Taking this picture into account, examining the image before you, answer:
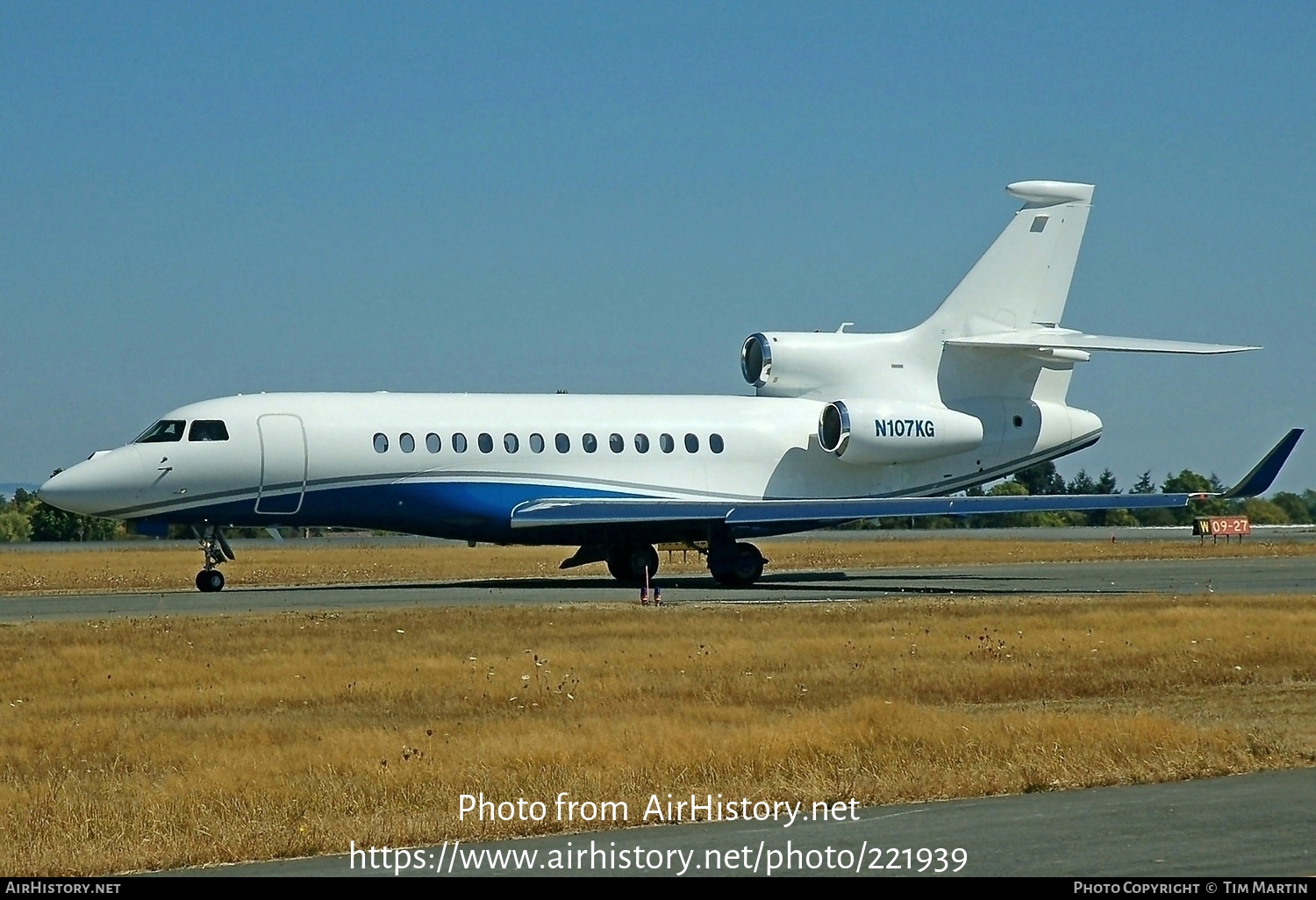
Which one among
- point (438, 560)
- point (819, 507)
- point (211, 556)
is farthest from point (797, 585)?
point (438, 560)

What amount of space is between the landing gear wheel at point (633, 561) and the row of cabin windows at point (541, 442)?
2.11 m

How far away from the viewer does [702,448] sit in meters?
37.6

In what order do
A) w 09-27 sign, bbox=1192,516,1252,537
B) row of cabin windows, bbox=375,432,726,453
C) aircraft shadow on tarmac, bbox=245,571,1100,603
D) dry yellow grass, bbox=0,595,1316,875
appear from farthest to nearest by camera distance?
w 09-27 sign, bbox=1192,516,1252,537, row of cabin windows, bbox=375,432,726,453, aircraft shadow on tarmac, bbox=245,571,1100,603, dry yellow grass, bbox=0,595,1316,875

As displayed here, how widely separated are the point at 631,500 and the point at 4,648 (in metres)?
16.2

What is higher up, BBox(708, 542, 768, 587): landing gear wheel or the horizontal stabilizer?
the horizontal stabilizer

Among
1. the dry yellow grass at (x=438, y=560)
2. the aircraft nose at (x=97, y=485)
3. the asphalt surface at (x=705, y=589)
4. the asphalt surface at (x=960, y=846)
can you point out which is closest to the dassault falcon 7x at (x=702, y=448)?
the aircraft nose at (x=97, y=485)

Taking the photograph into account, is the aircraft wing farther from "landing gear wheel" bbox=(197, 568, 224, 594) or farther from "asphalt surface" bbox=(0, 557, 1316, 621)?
"landing gear wheel" bbox=(197, 568, 224, 594)

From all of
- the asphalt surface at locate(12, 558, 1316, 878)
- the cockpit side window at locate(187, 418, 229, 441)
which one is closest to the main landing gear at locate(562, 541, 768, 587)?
the cockpit side window at locate(187, 418, 229, 441)

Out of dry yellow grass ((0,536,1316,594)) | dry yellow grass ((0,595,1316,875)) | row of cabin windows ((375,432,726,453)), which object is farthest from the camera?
dry yellow grass ((0,536,1316,594))

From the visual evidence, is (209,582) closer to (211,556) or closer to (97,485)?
(211,556)

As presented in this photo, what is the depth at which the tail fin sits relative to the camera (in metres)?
39.6

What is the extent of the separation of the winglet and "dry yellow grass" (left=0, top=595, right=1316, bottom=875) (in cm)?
689

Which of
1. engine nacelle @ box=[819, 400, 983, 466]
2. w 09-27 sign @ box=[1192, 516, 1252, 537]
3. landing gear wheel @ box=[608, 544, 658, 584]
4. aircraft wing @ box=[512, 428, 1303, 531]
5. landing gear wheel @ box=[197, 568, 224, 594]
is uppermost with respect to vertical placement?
w 09-27 sign @ box=[1192, 516, 1252, 537]

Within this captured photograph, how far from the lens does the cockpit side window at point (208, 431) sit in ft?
108
